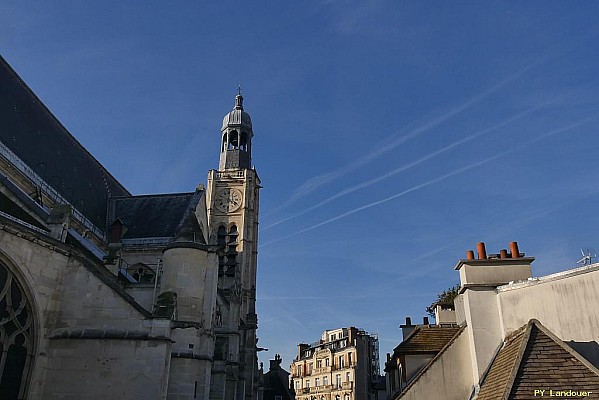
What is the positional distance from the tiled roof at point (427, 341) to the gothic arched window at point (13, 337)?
26.6 feet

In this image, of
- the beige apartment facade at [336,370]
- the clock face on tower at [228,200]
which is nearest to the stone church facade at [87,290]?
the clock face on tower at [228,200]

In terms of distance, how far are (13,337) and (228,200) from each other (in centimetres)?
2405

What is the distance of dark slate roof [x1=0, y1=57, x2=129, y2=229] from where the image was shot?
688 inches

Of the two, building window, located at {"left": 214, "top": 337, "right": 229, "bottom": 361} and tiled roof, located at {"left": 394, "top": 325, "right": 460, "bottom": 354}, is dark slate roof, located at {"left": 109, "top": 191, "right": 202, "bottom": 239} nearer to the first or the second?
building window, located at {"left": 214, "top": 337, "right": 229, "bottom": 361}

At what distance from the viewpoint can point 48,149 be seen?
19.8 meters

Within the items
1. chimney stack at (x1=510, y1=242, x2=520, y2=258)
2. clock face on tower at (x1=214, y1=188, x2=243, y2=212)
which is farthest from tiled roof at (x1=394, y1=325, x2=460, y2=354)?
clock face on tower at (x1=214, y1=188, x2=243, y2=212)

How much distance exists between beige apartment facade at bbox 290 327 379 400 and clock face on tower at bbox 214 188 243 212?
15979mm

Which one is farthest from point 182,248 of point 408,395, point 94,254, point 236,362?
point 236,362

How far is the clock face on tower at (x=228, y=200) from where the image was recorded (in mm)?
33406

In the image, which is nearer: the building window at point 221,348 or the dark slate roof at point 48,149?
the dark slate roof at point 48,149

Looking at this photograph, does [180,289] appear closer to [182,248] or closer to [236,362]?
[182,248]

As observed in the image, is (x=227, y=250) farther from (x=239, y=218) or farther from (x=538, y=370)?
(x=538, y=370)

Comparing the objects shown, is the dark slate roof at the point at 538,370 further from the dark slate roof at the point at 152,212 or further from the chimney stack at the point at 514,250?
the dark slate roof at the point at 152,212

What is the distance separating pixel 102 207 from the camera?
2386 cm
